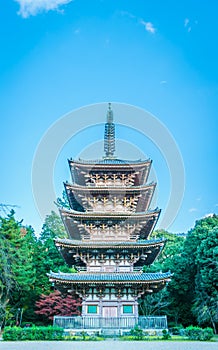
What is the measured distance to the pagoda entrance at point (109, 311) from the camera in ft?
69.2

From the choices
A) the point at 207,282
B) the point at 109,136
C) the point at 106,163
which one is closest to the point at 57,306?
the point at 106,163

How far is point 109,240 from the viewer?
23.1 meters

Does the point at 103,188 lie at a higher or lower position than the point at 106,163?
lower

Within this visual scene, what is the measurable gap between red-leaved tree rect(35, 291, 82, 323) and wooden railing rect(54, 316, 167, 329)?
222 inches

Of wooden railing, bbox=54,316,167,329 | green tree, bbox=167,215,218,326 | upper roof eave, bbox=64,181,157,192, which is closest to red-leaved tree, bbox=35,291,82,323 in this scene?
wooden railing, bbox=54,316,167,329

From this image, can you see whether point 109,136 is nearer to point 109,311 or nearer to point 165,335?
point 109,311

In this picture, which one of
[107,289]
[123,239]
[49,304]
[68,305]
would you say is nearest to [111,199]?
[123,239]

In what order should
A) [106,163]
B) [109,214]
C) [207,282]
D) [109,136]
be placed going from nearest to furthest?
[109,214], [106,163], [207,282], [109,136]

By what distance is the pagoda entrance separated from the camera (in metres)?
21.1

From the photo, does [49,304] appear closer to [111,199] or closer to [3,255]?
[111,199]

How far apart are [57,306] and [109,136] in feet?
53.8

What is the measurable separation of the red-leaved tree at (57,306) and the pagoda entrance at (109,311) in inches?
209

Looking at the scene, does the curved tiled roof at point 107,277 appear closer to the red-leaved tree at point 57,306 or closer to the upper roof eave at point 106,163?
the red-leaved tree at point 57,306

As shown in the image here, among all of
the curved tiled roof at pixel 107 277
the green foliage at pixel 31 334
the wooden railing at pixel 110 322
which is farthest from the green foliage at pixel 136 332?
the green foliage at pixel 31 334
